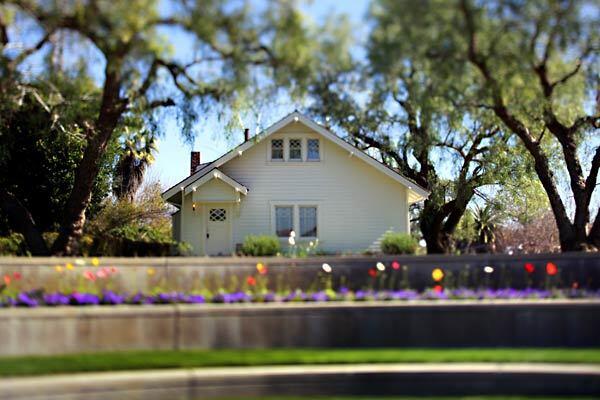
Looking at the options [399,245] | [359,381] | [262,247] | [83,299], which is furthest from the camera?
[262,247]

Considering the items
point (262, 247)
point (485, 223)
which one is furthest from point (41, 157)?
point (485, 223)

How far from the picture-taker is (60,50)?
14.0 metres

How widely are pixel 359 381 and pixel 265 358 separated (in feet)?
4.86

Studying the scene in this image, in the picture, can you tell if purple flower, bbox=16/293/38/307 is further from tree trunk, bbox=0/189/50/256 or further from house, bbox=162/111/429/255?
house, bbox=162/111/429/255

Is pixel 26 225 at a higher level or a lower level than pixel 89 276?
higher

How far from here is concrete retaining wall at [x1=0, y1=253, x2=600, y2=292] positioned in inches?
546

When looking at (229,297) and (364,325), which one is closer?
(364,325)

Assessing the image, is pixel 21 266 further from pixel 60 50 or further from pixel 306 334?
pixel 306 334

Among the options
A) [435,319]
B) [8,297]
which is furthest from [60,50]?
[435,319]

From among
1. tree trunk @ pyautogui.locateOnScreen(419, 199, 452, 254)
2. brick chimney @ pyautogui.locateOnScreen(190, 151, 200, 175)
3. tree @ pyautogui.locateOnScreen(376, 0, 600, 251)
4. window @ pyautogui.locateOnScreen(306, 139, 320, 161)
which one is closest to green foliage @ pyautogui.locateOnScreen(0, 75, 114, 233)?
brick chimney @ pyautogui.locateOnScreen(190, 151, 200, 175)

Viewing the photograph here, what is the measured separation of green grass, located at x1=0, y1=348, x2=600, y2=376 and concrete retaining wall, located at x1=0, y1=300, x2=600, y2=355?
0.95 ft

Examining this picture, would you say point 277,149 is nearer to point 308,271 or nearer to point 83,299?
point 308,271

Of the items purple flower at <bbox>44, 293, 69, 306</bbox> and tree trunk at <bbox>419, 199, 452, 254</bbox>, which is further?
tree trunk at <bbox>419, 199, 452, 254</bbox>

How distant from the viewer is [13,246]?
19.0 metres
